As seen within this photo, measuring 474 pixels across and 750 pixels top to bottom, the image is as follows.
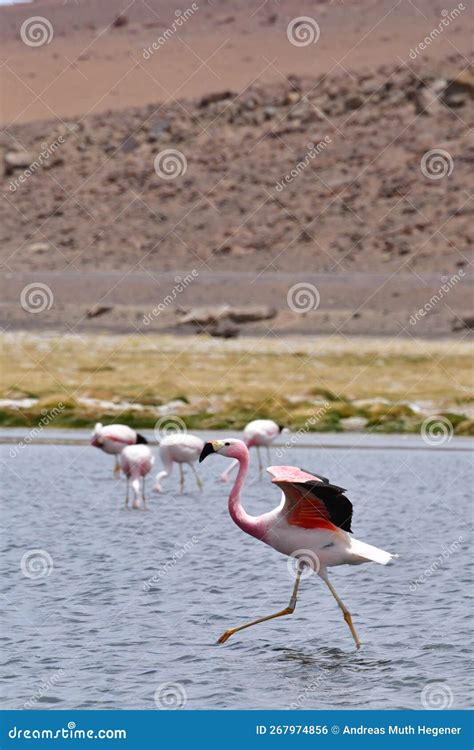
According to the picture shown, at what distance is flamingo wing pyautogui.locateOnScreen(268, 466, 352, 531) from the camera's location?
1057cm

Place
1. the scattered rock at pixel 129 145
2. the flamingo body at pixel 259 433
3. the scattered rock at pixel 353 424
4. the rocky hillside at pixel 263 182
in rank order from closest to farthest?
the flamingo body at pixel 259 433
the scattered rock at pixel 353 424
the rocky hillside at pixel 263 182
the scattered rock at pixel 129 145

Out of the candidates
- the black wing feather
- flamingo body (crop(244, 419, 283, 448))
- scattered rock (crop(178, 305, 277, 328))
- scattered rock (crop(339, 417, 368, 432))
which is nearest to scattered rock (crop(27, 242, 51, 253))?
scattered rock (crop(178, 305, 277, 328))

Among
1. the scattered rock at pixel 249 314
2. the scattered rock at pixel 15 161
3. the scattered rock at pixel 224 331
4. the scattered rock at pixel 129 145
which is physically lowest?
the scattered rock at pixel 224 331

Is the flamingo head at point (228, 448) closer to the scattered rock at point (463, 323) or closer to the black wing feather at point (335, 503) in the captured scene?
the black wing feather at point (335, 503)

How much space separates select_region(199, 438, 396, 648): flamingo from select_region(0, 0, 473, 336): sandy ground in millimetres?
38238

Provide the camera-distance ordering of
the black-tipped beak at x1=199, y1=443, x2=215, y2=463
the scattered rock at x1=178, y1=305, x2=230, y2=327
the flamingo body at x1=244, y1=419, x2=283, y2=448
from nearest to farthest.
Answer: the black-tipped beak at x1=199, y1=443, x2=215, y2=463
the flamingo body at x1=244, y1=419, x2=283, y2=448
the scattered rock at x1=178, y1=305, x2=230, y2=327

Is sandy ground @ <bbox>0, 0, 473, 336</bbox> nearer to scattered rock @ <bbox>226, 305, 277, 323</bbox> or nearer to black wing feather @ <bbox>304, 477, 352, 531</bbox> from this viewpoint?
scattered rock @ <bbox>226, 305, 277, 323</bbox>

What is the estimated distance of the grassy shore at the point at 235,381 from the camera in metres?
30.2

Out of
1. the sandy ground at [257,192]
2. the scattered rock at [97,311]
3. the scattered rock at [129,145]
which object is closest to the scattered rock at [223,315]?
the sandy ground at [257,192]

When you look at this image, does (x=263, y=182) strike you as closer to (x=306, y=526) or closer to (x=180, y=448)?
(x=180, y=448)

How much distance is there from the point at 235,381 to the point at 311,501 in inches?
970

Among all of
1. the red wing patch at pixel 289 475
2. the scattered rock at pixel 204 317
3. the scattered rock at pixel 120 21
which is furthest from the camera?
the scattered rock at pixel 120 21

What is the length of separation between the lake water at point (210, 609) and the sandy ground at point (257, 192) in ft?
104
